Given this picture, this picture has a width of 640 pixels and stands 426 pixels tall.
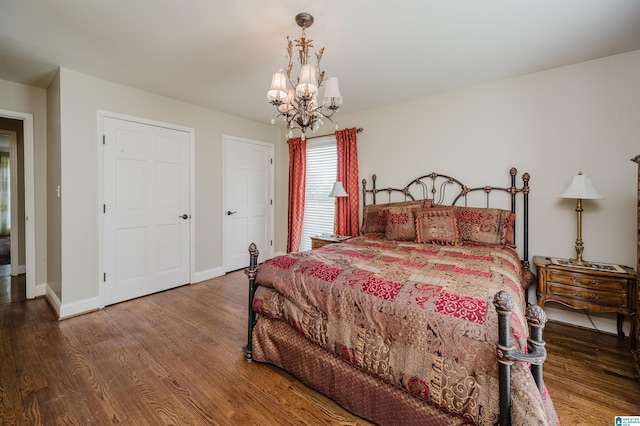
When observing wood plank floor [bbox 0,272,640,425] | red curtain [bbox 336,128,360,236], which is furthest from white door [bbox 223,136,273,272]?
wood plank floor [bbox 0,272,640,425]

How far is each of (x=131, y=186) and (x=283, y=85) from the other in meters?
2.49

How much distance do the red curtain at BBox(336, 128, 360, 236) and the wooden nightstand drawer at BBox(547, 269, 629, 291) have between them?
2.27 meters

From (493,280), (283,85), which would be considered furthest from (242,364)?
(283,85)

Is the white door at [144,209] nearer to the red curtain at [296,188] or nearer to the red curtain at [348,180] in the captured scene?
the red curtain at [296,188]

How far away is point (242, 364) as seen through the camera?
2066 millimetres

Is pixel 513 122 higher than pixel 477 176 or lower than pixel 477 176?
higher

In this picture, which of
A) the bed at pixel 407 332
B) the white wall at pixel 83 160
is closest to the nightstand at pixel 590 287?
the bed at pixel 407 332

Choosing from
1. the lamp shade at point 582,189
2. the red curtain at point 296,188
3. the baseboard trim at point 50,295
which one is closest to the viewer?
the lamp shade at point 582,189

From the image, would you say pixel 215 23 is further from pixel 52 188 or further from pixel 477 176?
pixel 477 176

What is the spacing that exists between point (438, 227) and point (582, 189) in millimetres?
1229

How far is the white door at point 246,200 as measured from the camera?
4.43 metres

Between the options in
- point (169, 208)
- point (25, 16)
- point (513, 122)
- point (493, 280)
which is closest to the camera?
point (493, 280)

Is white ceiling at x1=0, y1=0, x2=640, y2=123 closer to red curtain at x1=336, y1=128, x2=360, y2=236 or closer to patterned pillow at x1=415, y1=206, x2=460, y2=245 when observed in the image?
red curtain at x1=336, y1=128, x2=360, y2=236

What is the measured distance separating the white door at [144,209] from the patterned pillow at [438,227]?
10.2ft
